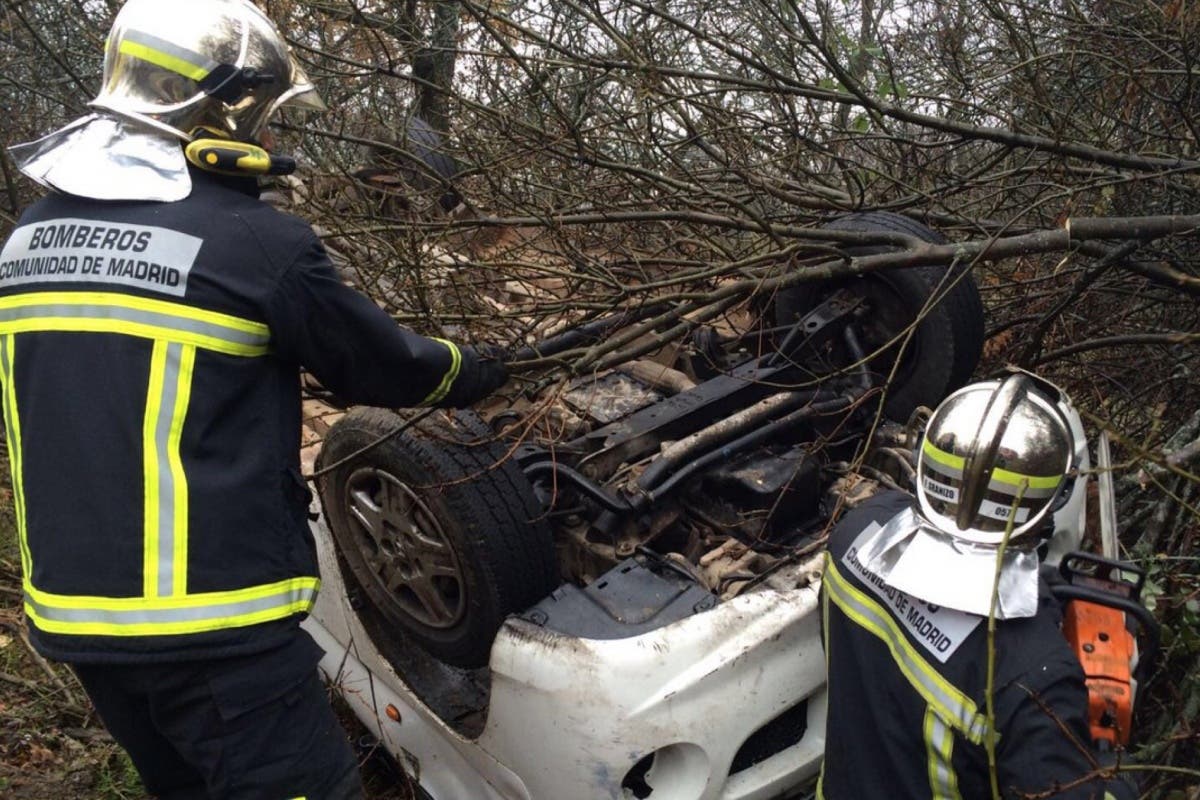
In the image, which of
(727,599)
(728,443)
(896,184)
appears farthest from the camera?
(896,184)

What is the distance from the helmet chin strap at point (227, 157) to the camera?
6.29ft

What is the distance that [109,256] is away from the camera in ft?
5.94

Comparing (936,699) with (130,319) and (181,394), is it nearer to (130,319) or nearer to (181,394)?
(181,394)

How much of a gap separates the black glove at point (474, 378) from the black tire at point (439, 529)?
17 cm

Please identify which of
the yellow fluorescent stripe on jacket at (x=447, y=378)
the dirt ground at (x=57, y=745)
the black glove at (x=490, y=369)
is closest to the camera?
the yellow fluorescent stripe on jacket at (x=447, y=378)

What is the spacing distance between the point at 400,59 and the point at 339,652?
2358 mm

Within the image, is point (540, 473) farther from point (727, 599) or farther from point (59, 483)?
point (59, 483)

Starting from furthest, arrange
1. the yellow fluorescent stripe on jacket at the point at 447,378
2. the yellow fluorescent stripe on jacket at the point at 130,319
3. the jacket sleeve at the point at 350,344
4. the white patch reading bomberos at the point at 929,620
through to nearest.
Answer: the yellow fluorescent stripe on jacket at the point at 447,378 → the jacket sleeve at the point at 350,344 → the yellow fluorescent stripe on jacket at the point at 130,319 → the white patch reading bomberos at the point at 929,620

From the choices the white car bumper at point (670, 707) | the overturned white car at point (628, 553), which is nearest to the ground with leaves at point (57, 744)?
the overturned white car at point (628, 553)

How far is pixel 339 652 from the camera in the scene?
9.54ft

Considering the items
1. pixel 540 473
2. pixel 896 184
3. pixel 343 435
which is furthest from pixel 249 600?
pixel 896 184

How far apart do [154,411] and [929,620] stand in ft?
4.59

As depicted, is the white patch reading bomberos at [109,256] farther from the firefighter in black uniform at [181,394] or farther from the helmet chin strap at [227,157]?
the helmet chin strap at [227,157]

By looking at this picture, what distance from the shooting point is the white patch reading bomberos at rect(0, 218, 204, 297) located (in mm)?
1801
